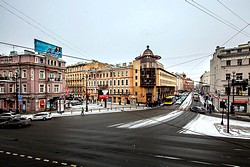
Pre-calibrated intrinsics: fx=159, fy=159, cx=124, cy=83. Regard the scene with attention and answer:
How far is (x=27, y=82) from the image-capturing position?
34.6 meters

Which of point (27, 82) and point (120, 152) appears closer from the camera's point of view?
point (120, 152)

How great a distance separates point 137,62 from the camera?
54.8m

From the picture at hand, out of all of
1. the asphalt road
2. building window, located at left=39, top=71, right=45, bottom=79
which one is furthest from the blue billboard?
the asphalt road

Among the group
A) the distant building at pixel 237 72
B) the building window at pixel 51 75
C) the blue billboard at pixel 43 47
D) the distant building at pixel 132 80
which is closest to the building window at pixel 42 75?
the building window at pixel 51 75

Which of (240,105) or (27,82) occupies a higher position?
(27,82)

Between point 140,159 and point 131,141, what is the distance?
414cm

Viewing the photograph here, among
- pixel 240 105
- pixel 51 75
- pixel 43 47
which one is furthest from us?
pixel 51 75

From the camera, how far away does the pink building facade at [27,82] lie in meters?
34.5

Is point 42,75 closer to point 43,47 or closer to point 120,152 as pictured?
point 43,47

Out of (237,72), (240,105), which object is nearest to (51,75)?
(237,72)

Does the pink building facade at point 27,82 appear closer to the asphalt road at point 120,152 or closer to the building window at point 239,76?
the asphalt road at point 120,152

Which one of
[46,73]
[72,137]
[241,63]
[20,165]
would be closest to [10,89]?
[46,73]

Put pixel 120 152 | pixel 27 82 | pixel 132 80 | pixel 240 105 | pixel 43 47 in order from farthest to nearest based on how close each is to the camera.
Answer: pixel 132 80 → pixel 27 82 → pixel 240 105 → pixel 43 47 → pixel 120 152

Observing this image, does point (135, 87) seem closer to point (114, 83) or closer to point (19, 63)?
point (114, 83)
